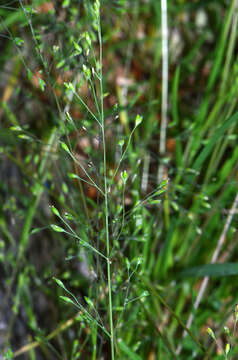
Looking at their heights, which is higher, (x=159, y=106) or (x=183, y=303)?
(x=159, y=106)

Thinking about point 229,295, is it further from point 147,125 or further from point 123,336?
point 147,125

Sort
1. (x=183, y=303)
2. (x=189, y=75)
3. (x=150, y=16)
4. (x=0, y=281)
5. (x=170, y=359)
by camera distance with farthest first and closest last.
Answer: (x=150, y=16) → (x=189, y=75) → (x=0, y=281) → (x=183, y=303) → (x=170, y=359)

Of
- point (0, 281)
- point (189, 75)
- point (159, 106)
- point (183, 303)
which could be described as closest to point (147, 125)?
point (159, 106)

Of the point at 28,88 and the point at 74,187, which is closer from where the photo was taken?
the point at 74,187

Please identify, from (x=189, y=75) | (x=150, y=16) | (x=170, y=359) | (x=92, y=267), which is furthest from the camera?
(x=150, y=16)

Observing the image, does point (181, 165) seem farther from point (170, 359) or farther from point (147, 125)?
point (170, 359)

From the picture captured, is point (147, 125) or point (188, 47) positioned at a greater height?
point (188, 47)

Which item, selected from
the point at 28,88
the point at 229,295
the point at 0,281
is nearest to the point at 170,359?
the point at 229,295

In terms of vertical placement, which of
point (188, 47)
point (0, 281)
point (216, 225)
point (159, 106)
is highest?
point (188, 47)

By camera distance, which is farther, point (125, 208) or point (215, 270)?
Result: point (125, 208)
